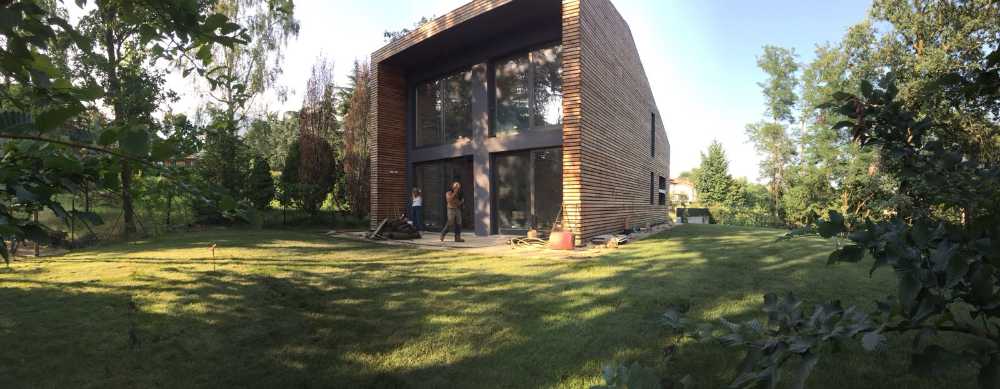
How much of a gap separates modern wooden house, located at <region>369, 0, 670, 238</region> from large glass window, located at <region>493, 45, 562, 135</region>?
0.03 metres

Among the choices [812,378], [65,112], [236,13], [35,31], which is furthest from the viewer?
[236,13]

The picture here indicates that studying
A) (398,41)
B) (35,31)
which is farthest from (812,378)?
(398,41)

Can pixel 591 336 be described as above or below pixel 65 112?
below

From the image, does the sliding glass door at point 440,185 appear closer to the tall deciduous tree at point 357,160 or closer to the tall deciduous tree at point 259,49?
the tall deciduous tree at point 357,160

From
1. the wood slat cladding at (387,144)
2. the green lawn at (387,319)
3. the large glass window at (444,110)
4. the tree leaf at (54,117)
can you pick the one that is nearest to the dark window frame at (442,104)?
the large glass window at (444,110)

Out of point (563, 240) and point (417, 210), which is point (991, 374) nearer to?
point (563, 240)

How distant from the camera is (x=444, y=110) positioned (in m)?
12.9

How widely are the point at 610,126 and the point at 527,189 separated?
8.85 ft

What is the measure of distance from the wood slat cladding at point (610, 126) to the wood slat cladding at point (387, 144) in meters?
6.72

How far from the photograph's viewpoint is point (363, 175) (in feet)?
53.4

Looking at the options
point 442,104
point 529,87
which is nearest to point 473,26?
point 529,87

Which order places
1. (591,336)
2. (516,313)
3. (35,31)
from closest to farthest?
(35,31) < (591,336) < (516,313)

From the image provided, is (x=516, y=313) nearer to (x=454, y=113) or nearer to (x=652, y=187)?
(x=454, y=113)

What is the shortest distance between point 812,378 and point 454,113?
11148 millimetres
